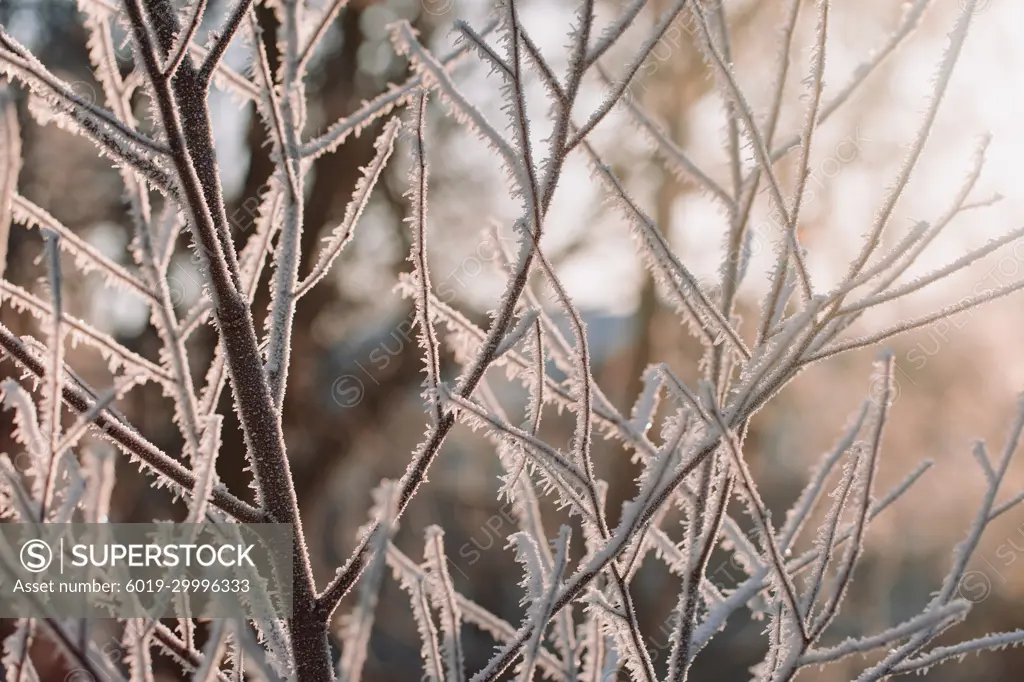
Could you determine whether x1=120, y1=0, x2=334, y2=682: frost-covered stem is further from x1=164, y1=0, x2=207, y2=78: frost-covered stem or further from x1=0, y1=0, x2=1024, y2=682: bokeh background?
x1=0, y1=0, x2=1024, y2=682: bokeh background

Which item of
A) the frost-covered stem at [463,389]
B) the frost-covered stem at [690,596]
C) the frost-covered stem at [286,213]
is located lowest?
the frost-covered stem at [690,596]

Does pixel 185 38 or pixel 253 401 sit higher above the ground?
pixel 185 38

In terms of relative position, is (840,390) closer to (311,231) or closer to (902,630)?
(311,231)

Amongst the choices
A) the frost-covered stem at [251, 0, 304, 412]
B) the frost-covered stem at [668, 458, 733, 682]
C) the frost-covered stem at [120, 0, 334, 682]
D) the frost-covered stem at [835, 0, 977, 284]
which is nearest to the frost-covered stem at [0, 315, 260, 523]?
the frost-covered stem at [120, 0, 334, 682]

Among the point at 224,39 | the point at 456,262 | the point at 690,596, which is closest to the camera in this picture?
the point at 224,39

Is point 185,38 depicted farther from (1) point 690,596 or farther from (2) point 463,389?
(1) point 690,596

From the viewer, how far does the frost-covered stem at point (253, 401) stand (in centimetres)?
87

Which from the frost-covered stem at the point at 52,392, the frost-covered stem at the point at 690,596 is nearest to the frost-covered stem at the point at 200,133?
the frost-covered stem at the point at 52,392

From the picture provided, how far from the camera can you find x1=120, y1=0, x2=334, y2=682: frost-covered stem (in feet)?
2.86

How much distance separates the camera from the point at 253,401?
3.19 feet

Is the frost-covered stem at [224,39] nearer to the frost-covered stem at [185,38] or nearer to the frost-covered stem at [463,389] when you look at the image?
the frost-covered stem at [185,38]

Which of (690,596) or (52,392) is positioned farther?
(690,596)

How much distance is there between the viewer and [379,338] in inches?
205

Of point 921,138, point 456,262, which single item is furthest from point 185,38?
point 456,262
